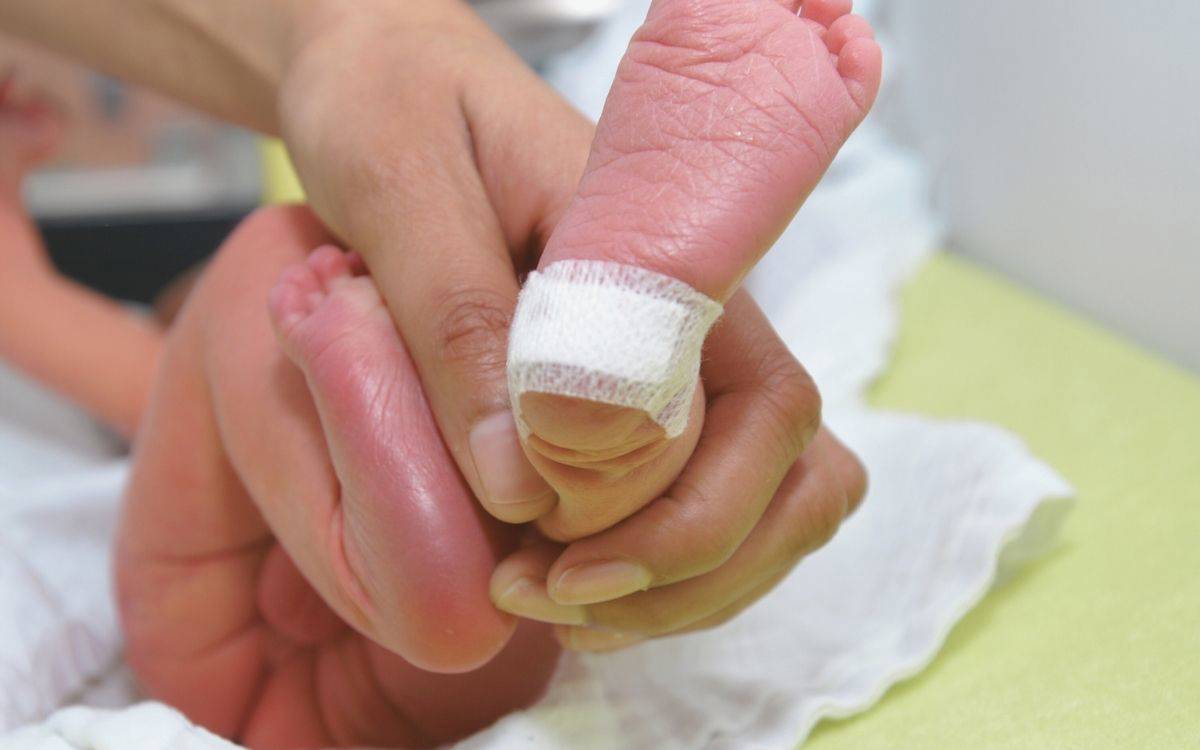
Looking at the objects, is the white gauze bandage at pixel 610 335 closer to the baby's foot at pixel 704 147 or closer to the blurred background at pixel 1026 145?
the baby's foot at pixel 704 147

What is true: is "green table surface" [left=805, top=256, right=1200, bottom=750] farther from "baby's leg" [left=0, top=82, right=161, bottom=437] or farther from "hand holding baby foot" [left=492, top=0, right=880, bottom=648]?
"baby's leg" [left=0, top=82, right=161, bottom=437]

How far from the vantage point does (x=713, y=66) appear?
0.42 m

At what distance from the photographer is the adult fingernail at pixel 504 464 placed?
47cm

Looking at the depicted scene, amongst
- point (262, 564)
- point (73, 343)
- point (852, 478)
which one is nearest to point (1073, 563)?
point (852, 478)

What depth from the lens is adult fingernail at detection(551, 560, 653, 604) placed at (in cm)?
49

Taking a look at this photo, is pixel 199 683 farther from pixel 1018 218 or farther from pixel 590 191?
pixel 1018 218

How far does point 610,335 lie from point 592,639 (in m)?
0.24

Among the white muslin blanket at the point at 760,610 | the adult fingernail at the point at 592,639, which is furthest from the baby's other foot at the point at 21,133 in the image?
the adult fingernail at the point at 592,639

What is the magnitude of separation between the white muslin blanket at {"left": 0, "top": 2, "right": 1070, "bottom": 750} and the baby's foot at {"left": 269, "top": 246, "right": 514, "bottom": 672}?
78mm

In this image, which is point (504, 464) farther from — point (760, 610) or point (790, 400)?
point (760, 610)

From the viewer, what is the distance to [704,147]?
1.32ft

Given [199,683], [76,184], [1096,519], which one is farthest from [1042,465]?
[76,184]

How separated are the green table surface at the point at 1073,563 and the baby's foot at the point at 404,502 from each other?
221 millimetres

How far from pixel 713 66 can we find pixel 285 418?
323mm
